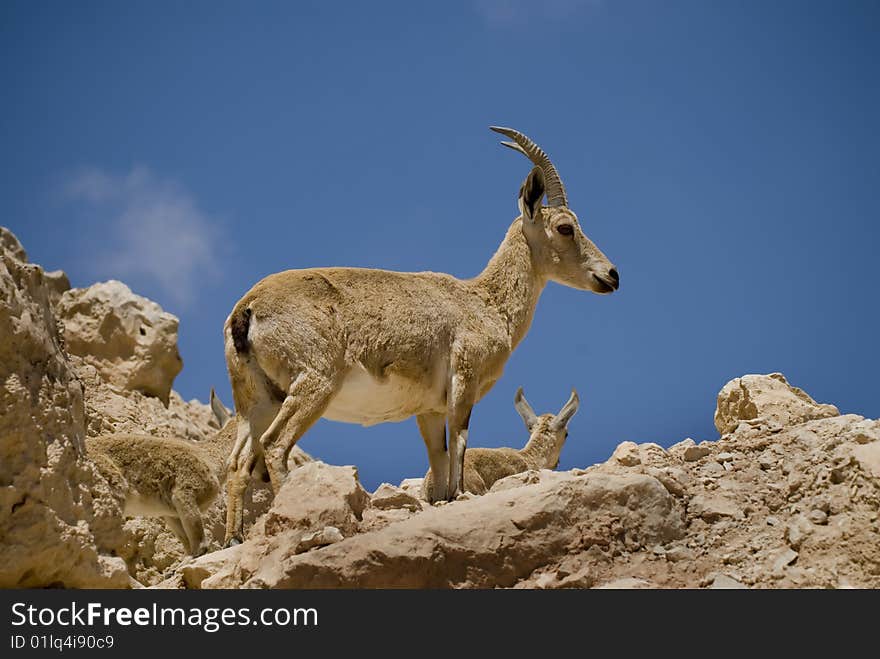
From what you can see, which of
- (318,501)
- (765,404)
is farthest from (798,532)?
(765,404)

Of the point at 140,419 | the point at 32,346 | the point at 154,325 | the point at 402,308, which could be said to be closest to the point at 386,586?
the point at 32,346

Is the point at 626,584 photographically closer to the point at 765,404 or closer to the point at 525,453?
the point at 765,404

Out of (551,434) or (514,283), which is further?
(551,434)

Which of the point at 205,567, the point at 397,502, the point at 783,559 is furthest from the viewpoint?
the point at 397,502

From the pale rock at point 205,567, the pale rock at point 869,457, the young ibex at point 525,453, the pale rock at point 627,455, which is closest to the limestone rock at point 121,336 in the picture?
the young ibex at point 525,453

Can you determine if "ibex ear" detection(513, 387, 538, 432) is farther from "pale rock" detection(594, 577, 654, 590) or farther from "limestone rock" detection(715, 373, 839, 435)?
"pale rock" detection(594, 577, 654, 590)

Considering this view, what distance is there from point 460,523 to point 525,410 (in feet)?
40.8

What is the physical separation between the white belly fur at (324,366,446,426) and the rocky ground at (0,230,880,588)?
130cm

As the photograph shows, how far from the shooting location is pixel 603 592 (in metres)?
5.57

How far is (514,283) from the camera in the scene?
1103cm

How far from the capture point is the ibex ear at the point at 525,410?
18703 millimetres

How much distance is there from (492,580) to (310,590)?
1.17 m

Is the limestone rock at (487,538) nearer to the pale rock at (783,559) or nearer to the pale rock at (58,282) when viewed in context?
the pale rock at (783,559)

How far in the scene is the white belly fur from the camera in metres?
9.09
